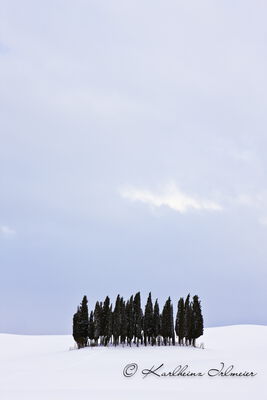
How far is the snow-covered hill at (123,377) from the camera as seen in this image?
109 ft

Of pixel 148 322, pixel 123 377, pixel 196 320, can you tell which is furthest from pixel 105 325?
pixel 123 377

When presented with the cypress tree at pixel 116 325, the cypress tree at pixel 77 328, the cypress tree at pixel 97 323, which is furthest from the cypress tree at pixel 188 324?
the cypress tree at pixel 77 328

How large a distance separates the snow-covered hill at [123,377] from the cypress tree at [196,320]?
583 centimetres

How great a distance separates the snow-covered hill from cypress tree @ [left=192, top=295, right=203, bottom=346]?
5835mm

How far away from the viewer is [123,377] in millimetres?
40750

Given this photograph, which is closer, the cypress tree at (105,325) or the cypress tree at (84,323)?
the cypress tree at (105,325)

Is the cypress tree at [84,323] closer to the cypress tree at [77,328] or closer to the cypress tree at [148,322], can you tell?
the cypress tree at [77,328]

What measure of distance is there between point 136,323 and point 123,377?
2871 centimetres

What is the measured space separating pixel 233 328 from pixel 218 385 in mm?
63737

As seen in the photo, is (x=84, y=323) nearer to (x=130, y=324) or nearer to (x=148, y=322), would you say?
(x=130, y=324)

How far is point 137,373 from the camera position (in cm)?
4209

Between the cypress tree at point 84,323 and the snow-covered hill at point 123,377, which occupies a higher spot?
the cypress tree at point 84,323

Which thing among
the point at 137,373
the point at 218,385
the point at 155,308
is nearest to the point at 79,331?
the point at 155,308

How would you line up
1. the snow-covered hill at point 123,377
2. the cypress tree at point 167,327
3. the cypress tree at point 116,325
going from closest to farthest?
the snow-covered hill at point 123,377
the cypress tree at point 116,325
the cypress tree at point 167,327
